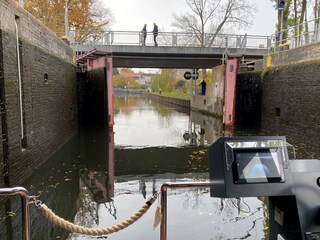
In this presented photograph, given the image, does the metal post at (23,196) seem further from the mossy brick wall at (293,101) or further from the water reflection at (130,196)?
the mossy brick wall at (293,101)

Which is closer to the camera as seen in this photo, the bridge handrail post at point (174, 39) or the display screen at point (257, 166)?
the display screen at point (257, 166)

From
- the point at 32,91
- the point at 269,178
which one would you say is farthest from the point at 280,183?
the point at 32,91

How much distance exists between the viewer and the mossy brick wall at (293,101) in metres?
12.1

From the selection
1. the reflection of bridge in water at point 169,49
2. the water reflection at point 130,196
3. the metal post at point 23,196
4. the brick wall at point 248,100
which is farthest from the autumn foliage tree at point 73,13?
the metal post at point 23,196

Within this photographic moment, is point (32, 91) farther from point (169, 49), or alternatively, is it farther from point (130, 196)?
point (169, 49)

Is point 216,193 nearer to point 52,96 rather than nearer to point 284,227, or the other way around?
point 284,227

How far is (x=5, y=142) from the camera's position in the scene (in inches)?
240

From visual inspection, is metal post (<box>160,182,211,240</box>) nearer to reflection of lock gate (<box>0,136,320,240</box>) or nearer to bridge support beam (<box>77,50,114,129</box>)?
reflection of lock gate (<box>0,136,320,240</box>)

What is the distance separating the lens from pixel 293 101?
1396 cm

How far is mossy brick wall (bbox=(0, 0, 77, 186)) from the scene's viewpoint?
6500 mm

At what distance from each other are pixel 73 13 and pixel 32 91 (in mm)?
25681

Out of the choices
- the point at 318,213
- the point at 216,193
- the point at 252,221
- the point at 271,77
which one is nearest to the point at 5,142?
the point at 252,221

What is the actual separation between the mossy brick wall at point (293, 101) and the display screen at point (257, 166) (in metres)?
10.4

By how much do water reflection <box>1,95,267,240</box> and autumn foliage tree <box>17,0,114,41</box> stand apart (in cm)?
1785
